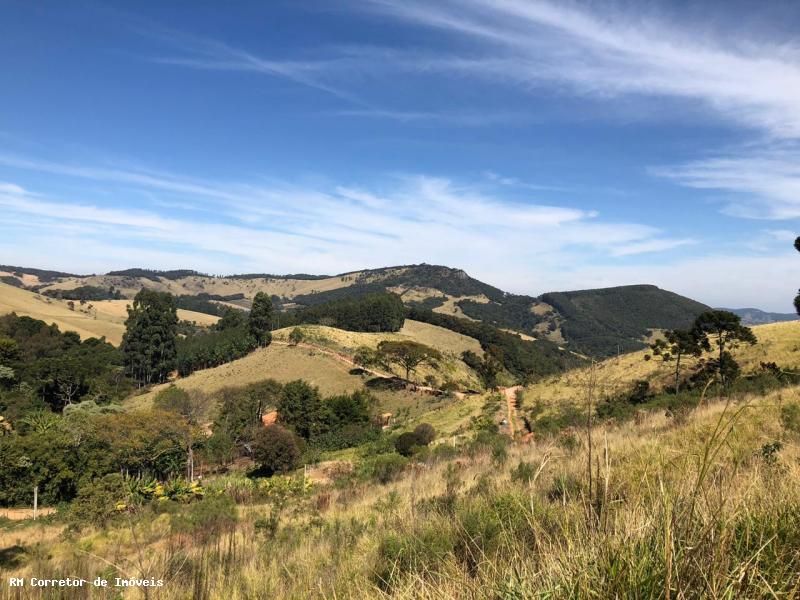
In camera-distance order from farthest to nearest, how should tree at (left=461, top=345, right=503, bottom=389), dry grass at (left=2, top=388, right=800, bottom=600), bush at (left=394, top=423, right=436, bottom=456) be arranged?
1. tree at (left=461, top=345, right=503, bottom=389)
2. bush at (left=394, top=423, right=436, bottom=456)
3. dry grass at (left=2, top=388, right=800, bottom=600)

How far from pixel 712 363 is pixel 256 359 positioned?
60.0 meters

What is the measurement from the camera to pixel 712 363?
2847 cm

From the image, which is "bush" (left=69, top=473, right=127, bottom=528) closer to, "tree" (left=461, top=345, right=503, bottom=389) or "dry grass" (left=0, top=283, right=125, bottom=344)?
"tree" (left=461, top=345, right=503, bottom=389)

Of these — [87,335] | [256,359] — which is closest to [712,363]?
[256,359]

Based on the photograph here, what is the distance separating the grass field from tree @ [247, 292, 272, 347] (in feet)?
186

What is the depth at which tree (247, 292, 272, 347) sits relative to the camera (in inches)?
3049

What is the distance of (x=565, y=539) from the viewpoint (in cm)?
334

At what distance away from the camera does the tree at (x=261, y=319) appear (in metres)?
77.4

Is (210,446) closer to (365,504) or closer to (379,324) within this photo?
(365,504)

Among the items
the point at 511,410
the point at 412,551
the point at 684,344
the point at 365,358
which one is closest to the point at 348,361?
the point at 365,358

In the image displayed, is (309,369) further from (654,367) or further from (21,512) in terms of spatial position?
(654,367)

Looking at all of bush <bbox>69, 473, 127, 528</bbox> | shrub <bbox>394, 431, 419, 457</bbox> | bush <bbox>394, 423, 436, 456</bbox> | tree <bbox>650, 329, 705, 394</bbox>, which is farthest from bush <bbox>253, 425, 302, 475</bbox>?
tree <bbox>650, 329, 705, 394</bbox>

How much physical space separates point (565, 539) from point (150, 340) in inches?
3498

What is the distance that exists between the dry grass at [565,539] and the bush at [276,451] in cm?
1801
